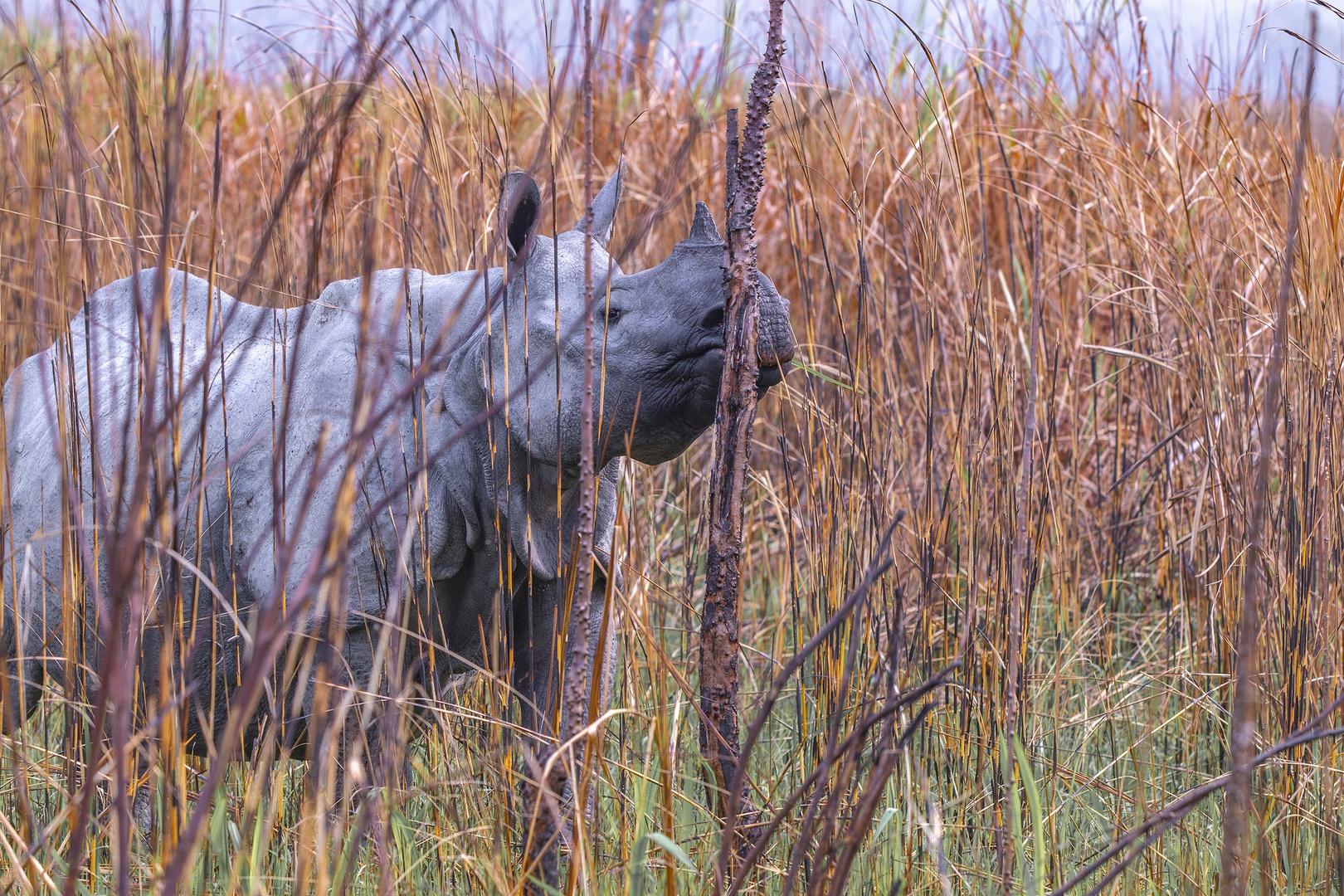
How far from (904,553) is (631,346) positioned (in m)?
0.72

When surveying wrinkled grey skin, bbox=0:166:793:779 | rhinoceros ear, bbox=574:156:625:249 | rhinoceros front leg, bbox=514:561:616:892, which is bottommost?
rhinoceros front leg, bbox=514:561:616:892

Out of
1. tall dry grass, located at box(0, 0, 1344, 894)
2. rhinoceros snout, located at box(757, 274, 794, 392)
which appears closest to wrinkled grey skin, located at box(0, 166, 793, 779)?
rhinoceros snout, located at box(757, 274, 794, 392)

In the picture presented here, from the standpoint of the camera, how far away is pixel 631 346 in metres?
1.54

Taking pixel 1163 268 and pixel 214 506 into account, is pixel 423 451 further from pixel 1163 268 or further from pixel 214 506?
pixel 1163 268

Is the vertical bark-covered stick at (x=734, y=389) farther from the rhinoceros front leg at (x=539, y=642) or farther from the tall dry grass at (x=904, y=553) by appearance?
the rhinoceros front leg at (x=539, y=642)

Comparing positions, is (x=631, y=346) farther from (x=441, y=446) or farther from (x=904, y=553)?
(x=904, y=553)

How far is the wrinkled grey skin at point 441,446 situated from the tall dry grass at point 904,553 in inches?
4.5

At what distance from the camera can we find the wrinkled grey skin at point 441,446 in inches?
59.7

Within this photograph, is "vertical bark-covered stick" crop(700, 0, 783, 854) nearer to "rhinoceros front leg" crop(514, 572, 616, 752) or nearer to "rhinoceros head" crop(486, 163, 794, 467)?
"rhinoceros head" crop(486, 163, 794, 467)

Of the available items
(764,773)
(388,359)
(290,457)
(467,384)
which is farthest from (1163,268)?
(388,359)

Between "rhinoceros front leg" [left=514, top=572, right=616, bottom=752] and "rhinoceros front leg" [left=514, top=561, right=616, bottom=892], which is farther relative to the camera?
"rhinoceros front leg" [left=514, top=572, right=616, bottom=752]

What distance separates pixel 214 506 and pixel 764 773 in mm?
1121

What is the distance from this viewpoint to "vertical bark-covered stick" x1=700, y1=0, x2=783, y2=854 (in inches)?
54.6

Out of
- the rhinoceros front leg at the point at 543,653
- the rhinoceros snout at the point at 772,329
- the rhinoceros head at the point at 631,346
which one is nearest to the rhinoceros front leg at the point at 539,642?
the rhinoceros front leg at the point at 543,653
